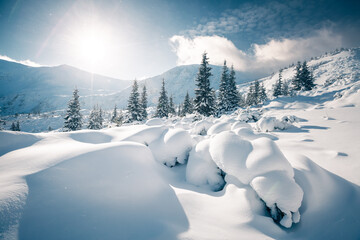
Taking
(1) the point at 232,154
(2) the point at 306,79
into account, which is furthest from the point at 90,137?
(2) the point at 306,79

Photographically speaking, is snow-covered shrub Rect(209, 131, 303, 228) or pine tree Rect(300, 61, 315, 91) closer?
snow-covered shrub Rect(209, 131, 303, 228)

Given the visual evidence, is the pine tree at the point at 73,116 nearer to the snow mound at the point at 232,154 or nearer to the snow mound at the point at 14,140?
the snow mound at the point at 14,140

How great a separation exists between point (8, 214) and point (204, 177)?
2884mm

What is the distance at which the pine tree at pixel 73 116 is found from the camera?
21041mm

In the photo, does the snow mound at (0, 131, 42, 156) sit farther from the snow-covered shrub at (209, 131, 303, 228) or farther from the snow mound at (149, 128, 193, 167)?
the snow-covered shrub at (209, 131, 303, 228)

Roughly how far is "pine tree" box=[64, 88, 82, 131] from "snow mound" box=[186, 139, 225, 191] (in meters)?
23.8

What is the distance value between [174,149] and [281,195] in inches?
102

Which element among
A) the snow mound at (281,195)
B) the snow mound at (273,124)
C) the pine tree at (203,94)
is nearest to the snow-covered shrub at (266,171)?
the snow mound at (281,195)

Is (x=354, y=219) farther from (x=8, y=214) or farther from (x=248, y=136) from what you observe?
(x=8, y=214)

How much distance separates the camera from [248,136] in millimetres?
4273

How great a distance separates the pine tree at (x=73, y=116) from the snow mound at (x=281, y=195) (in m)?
25.3

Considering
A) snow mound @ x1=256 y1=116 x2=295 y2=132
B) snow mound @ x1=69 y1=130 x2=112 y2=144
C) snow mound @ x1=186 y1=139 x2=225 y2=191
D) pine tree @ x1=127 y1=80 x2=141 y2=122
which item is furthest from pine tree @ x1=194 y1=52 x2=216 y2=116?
snow mound @ x1=186 y1=139 x2=225 y2=191

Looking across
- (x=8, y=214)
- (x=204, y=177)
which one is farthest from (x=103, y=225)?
(x=204, y=177)

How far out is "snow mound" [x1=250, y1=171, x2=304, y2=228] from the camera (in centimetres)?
205
